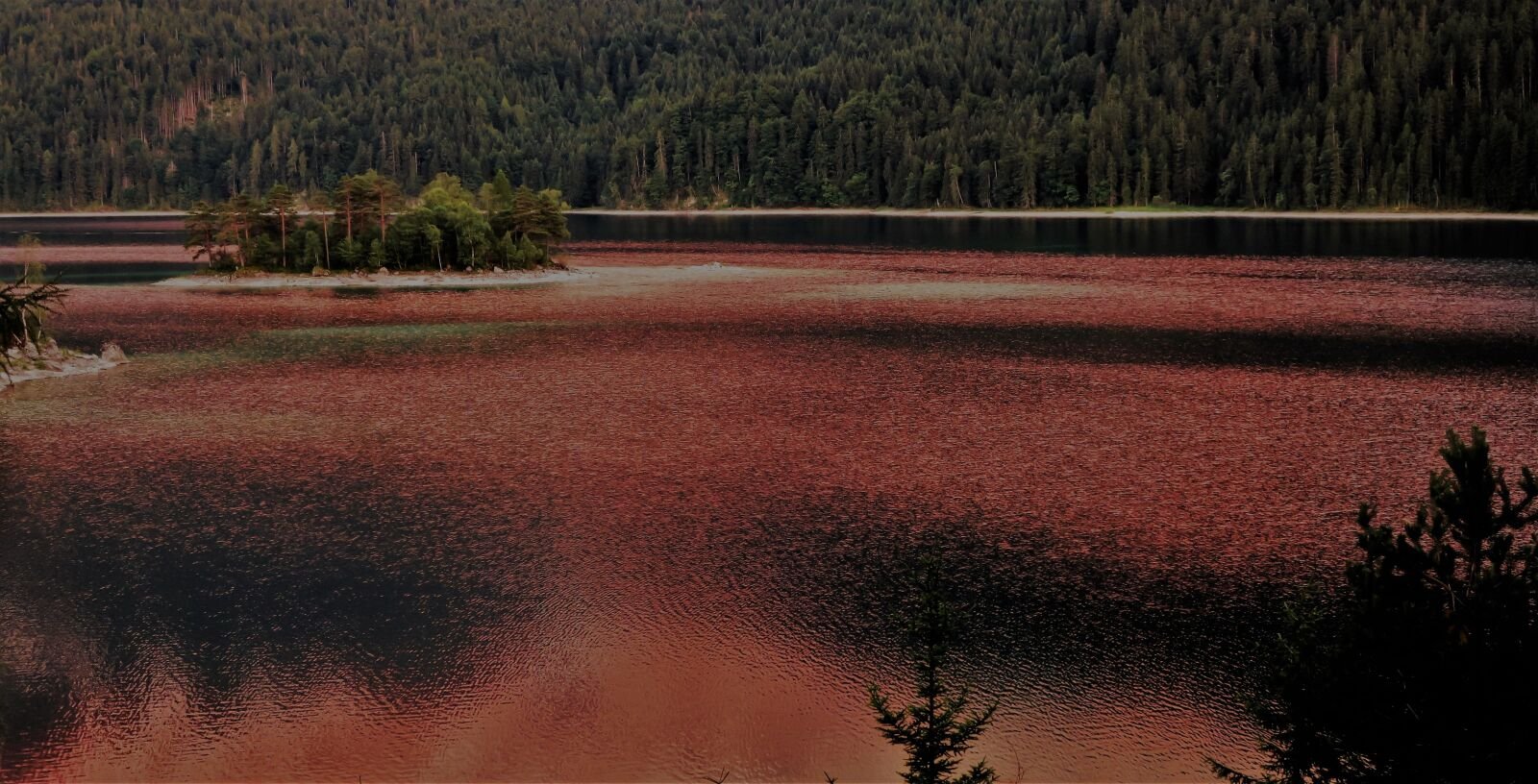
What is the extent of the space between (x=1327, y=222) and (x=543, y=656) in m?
182

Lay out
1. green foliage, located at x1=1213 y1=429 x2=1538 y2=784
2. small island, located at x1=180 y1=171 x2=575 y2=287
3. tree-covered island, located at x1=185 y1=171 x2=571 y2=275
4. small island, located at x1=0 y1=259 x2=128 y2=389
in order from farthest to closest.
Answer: tree-covered island, located at x1=185 y1=171 x2=571 y2=275
small island, located at x1=180 y1=171 x2=575 y2=287
small island, located at x1=0 y1=259 x2=128 y2=389
green foliage, located at x1=1213 y1=429 x2=1538 y2=784

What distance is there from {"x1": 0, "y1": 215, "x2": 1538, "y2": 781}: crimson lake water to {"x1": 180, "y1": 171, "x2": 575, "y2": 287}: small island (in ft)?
137

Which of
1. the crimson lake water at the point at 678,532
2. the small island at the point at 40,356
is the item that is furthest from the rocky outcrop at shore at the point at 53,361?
the crimson lake water at the point at 678,532

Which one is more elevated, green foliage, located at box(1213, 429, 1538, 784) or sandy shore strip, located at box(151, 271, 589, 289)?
sandy shore strip, located at box(151, 271, 589, 289)

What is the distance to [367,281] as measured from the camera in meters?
113

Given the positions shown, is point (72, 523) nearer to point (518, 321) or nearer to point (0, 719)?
Answer: point (0, 719)

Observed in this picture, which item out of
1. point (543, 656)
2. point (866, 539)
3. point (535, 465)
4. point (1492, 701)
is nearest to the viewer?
point (1492, 701)

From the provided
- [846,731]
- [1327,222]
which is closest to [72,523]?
[846,731]

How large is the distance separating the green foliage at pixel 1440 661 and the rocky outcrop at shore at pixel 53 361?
5947 cm

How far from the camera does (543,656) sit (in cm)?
2423

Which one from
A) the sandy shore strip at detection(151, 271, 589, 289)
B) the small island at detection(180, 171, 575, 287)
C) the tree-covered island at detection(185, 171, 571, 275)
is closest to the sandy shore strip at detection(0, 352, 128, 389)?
the sandy shore strip at detection(151, 271, 589, 289)

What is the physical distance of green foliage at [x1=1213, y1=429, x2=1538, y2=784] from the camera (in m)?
13.1

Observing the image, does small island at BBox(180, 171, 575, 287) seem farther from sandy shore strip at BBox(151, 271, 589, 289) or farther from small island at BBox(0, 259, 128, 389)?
small island at BBox(0, 259, 128, 389)

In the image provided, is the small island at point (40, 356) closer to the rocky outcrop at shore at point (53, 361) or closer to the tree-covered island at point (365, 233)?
the rocky outcrop at shore at point (53, 361)
